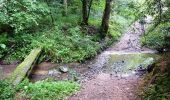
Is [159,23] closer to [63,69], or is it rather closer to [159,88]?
[159,88]

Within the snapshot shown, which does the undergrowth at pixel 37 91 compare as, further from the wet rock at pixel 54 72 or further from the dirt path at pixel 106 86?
the wet rock at pixel 54 72

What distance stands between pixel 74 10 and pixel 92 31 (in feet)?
8.66

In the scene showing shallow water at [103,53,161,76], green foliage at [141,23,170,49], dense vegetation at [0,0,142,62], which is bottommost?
shallow water at [103,53,161,76]

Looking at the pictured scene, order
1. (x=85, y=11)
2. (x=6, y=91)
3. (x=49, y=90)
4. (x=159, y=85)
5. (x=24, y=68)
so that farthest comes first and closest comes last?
(x=85, y=11)
(x=24, y=68)
(x=49, y=90)
(x=6, y=91)
(x=159, y=85)

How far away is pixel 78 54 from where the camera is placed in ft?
44.0

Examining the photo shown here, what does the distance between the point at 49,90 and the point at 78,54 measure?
5074 mm

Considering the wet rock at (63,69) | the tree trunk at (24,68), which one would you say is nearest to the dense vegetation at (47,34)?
the tree trunk at (24,68)

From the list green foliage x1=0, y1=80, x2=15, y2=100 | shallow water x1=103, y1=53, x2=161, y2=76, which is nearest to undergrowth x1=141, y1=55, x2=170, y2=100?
shallow water x1=103, y1=53, x2=161, y2=76

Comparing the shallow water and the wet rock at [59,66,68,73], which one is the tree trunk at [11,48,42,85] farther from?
the shallow water

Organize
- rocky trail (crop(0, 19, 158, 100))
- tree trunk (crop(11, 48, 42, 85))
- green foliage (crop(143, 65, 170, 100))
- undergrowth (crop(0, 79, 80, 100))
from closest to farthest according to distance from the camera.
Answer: green foliage (crop(143, 65, 170, 100)), undergrowth (crop(0, 79, 80, 100)), rocky trail (crop(0, 19, 158, 100)), tree trunk (crop(11, 48, 42, 85))

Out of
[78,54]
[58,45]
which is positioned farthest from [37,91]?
[58,45]

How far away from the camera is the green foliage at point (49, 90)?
809 centimetres

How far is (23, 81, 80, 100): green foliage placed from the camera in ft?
26.6

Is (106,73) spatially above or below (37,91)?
below
